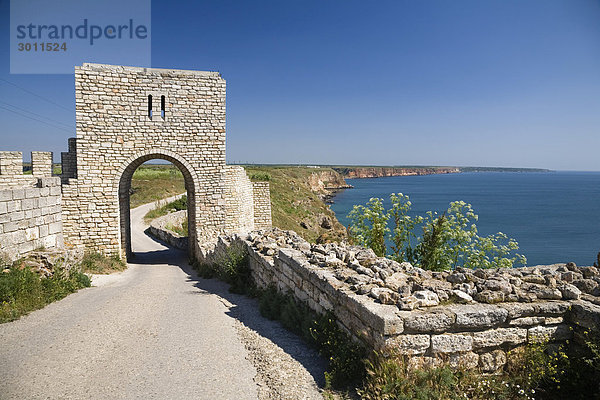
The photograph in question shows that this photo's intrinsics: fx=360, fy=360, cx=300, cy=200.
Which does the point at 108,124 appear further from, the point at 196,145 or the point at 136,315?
the point at 136,315

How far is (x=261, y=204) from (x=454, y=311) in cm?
1646

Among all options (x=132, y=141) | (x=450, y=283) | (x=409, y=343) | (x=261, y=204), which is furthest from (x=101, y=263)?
(x=409, y=343)

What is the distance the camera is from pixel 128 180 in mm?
15469

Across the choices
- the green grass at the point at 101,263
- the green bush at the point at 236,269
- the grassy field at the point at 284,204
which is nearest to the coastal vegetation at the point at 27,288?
the green grass at the point at 101,263

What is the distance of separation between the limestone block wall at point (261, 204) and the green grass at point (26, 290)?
11.7 meters

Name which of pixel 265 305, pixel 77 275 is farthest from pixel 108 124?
pixel 265 305

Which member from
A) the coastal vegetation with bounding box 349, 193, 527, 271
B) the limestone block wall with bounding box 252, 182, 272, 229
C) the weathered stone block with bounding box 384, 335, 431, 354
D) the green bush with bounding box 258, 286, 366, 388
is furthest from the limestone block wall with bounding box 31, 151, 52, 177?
the weathered stone block with bounding box 384, 335, 431, 354

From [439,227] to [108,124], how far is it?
11.9 meters

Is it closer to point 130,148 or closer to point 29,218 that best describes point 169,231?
point 130,148

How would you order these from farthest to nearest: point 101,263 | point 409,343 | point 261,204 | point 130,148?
point 261,204
point 130,148
point 101,263
point 409,343

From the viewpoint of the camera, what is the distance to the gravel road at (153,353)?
158 inches

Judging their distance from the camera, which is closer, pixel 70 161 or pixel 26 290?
pixel 26 290

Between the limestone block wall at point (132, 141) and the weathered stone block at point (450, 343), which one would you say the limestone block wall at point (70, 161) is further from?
the weathered stone block at point (450, 343)

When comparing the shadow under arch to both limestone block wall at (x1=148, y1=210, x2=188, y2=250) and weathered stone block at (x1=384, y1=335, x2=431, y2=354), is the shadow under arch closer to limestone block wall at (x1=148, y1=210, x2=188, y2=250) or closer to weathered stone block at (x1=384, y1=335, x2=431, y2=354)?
limestone block wall at (x1=148, y1=210, x2=188, y2=250)
